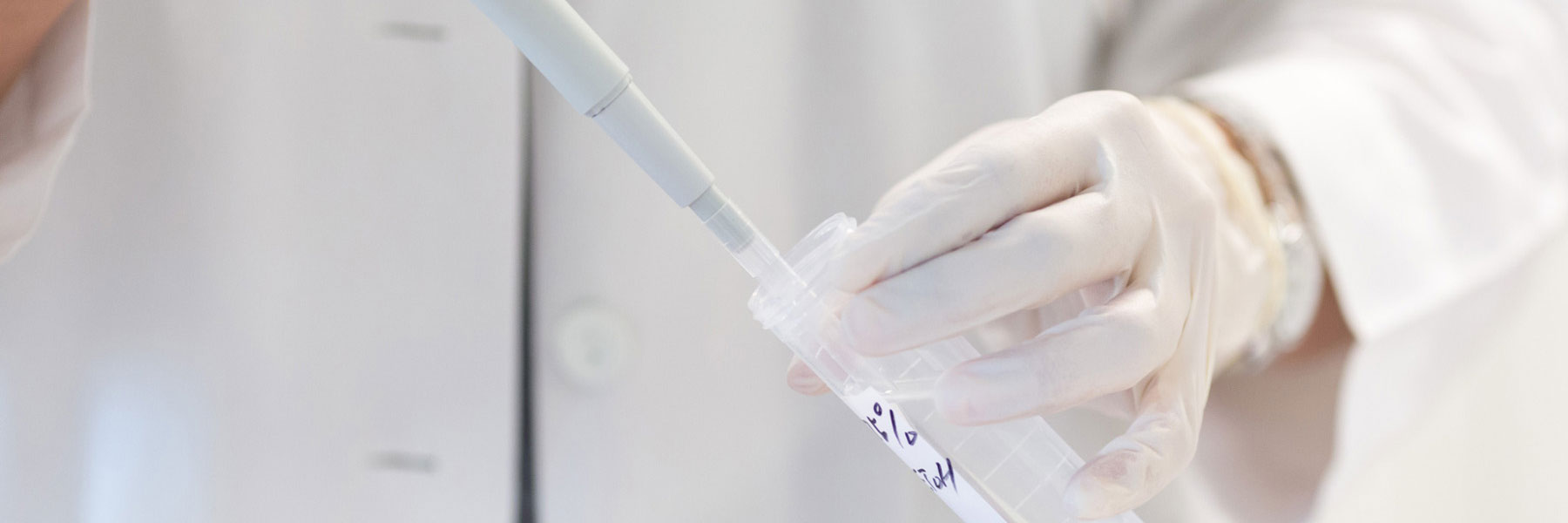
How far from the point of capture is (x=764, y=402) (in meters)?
0.44

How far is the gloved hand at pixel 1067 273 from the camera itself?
268mm

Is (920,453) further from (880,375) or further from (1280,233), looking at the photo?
(1280,233)

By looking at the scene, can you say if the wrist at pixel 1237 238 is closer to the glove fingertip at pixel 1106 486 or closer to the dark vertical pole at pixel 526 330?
the glove fingertip at pixel 1106 486

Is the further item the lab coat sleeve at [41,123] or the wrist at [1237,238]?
the wrist at [1237,238]

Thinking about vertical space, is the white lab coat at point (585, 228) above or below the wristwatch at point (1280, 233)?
above

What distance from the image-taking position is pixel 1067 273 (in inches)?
11.4

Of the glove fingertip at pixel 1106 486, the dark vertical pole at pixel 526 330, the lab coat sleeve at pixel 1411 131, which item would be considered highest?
the dark vertical pole at pixel 526 330

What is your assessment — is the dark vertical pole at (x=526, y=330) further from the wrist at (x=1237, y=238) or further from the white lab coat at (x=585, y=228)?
the wrist at (x=1237, y=238)

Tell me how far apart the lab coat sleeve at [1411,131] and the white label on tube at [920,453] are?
0.26m

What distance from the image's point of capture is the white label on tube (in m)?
0.28

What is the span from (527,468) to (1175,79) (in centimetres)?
42

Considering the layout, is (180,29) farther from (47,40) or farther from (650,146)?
(650,146)

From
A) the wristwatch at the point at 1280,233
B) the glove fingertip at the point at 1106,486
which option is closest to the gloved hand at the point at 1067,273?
the glove fingertip at the point at 1106,486

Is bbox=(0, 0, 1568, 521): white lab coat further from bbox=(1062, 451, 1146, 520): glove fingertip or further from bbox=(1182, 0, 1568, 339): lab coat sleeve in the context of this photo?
bbox=(1062, 451, 1146, 520): glove fingertip
